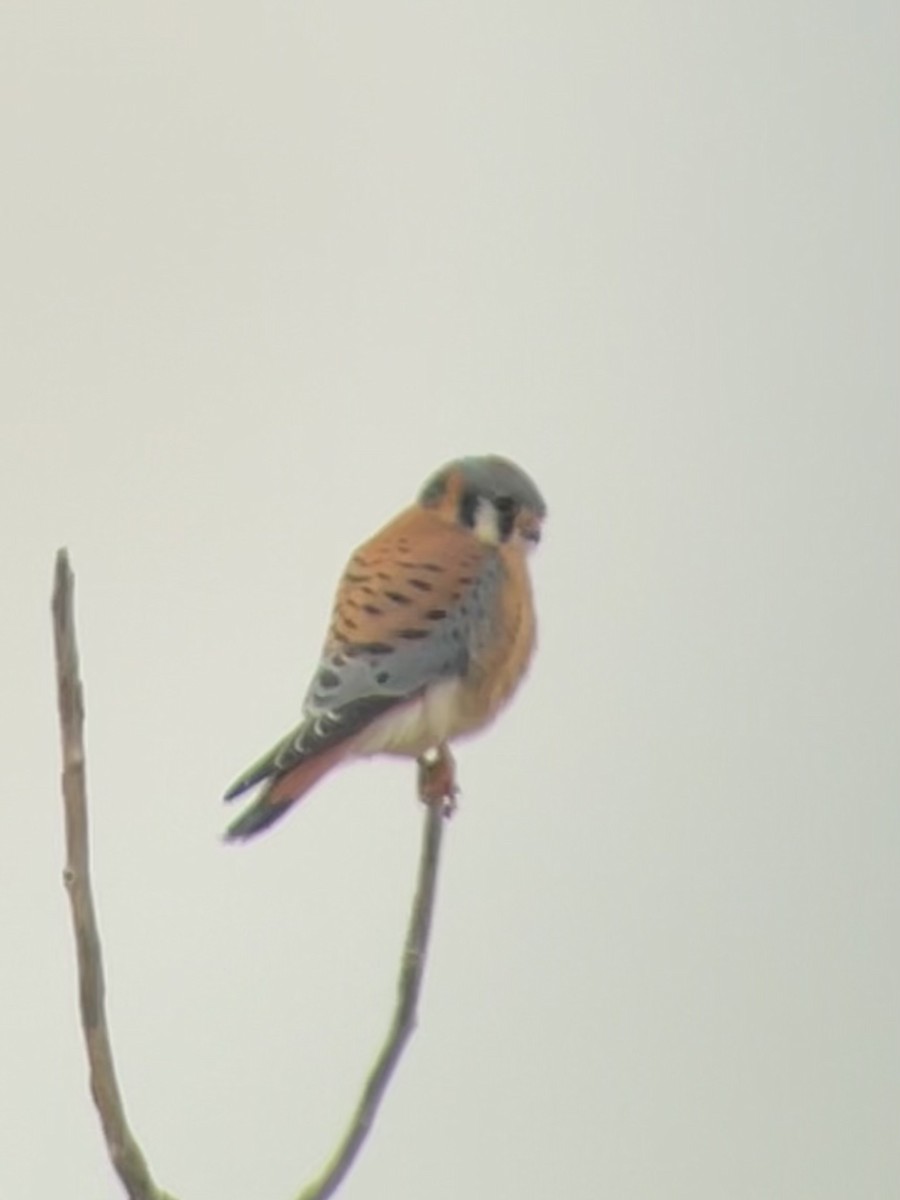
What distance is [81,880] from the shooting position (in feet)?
1.77

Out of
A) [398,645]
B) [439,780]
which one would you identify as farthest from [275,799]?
[398,645]

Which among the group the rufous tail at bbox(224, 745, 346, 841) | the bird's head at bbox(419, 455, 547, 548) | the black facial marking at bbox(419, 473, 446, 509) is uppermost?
the bird's head at bbox(419, 455, 547, 548)

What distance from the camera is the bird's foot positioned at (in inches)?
29.5

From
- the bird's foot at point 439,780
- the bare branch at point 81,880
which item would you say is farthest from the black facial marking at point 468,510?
the bare branch at point 81,880

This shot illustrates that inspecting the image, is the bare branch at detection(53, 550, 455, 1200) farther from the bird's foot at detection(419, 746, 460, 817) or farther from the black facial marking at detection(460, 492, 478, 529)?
the black facial marking at detection(460, 492, 478, 529)

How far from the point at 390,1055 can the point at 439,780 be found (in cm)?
21

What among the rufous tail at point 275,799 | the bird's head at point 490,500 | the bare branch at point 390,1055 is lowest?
the bare branch at point 390,1055

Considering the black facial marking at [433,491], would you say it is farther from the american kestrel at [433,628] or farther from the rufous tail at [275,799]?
the rufous tail at [275,799]

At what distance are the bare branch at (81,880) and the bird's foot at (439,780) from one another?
19 centimetres

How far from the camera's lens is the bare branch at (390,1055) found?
0.61 m

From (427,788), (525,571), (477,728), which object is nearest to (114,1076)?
(427,788)

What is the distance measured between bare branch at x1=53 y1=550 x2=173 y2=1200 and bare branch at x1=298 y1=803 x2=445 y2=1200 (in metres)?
0.07

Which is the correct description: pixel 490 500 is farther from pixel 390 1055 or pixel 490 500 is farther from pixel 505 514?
pixel 390 1055

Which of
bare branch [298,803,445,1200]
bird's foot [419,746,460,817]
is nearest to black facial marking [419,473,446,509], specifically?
bird's foot [419,746,460,817]
